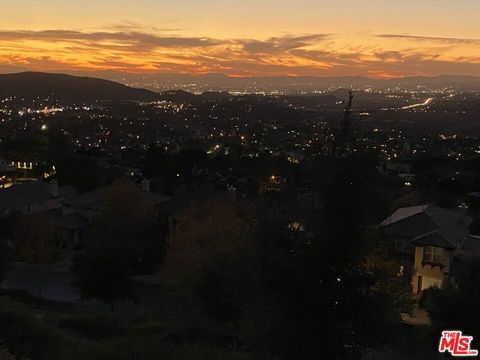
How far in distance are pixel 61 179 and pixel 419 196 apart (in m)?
23.4

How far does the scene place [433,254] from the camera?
19.0 m

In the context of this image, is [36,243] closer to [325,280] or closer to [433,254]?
[433,254]

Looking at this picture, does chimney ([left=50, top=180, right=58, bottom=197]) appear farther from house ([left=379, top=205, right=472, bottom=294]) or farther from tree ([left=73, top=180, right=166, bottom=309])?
house ([left=379, top=205, right=472, bottom=294])

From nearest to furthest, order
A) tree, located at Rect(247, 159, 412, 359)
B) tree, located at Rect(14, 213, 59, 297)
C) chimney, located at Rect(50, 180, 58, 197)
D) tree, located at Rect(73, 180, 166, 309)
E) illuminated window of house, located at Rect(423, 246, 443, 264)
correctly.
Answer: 1. tree, located at Rect(247, 159, 412, 359)
2. tree, located at Rect(73, 180, 166, 309)
3. illuminated window of house, located at Rect(423, 246, 443, 264)
4. tree, located at Rect(14, 213, 59, 297)
5. chimney, located at Rect(50, 180, 58, 197)

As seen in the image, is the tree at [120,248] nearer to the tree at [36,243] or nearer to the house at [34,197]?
the tree at [36,243]

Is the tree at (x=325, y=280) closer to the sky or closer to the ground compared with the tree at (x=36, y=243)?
closer to the sky

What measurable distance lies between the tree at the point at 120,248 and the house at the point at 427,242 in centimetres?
868

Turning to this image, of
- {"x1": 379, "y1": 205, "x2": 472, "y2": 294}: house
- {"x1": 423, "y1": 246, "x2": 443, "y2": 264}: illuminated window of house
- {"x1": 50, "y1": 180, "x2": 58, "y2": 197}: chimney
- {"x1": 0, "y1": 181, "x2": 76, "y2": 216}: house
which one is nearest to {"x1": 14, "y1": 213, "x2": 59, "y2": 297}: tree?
{"x1": 0, "y1": 181, "x2": 76, "y2": 216}: house

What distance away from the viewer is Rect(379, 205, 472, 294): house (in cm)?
1877

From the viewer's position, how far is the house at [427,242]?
18.8m

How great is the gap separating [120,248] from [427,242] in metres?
10.3

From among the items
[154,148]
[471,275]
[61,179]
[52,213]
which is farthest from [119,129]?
[471,275]

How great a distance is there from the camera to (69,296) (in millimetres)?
20703

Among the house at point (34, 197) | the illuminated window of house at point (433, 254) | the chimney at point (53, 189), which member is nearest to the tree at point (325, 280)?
the illuminated window of house at point (433, 254)
